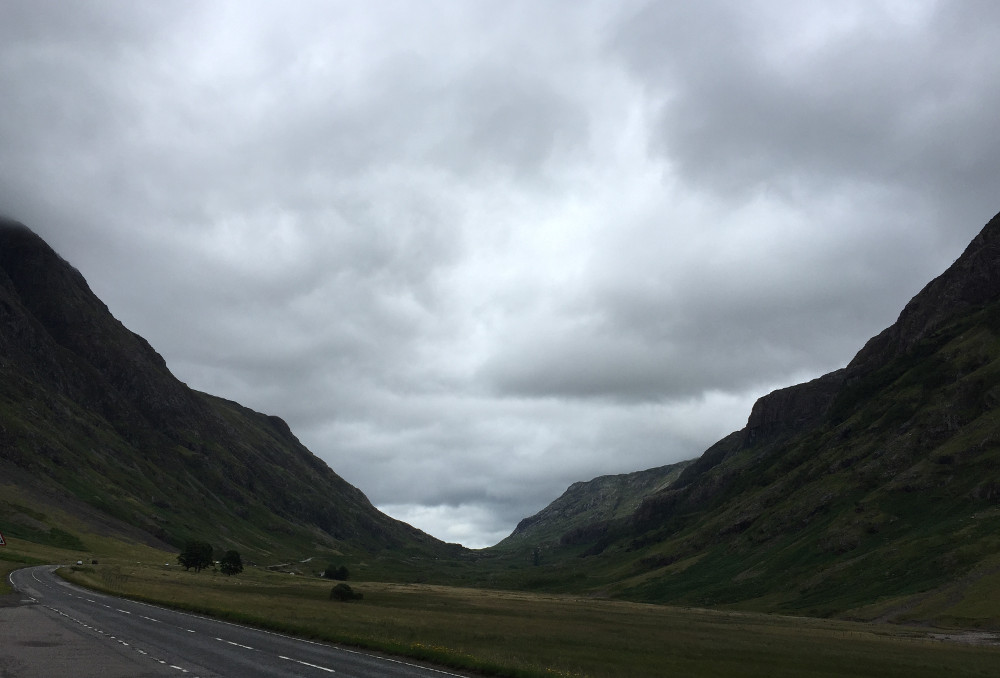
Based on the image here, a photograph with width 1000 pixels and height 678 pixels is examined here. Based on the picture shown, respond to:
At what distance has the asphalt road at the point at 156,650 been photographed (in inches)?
1249

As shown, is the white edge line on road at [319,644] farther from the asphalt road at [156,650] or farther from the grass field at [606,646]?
the grass field at [606,646]

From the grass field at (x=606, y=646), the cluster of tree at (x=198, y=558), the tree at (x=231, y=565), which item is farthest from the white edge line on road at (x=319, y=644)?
the tree at (x=231, y=565)

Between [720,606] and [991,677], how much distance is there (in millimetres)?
144722

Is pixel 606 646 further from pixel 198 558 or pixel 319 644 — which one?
pixel 198 558

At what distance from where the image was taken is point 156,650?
123ft

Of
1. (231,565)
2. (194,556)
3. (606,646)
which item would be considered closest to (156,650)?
(606,646)

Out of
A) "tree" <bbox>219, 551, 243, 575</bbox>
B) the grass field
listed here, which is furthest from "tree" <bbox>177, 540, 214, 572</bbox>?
the grass field

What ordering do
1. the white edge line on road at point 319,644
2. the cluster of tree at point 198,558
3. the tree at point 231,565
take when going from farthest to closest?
the tree at point 231,565
the cluster of tree at point 198,558
the white edge line on road at point 319,644

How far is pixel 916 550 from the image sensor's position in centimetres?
17512

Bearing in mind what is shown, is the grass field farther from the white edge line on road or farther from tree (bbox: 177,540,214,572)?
tree (bbox: 177,540,214,572)

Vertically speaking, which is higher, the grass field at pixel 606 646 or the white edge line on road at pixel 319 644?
the white edge line on road at pixel 319 644

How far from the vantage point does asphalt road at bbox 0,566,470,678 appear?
104 ft

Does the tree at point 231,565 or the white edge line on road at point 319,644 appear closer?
the white edge line on road at point 319,644

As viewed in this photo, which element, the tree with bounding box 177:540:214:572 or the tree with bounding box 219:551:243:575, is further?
the tree with bounding box 219:551:243:575
